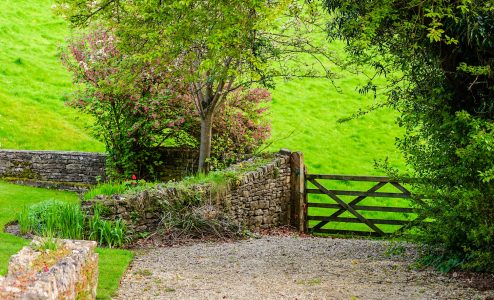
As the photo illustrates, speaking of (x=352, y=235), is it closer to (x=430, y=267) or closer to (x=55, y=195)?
(x=430, y=267)

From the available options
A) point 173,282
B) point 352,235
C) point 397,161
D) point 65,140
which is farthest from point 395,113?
point 173,282

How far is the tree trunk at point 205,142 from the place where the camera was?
16312 mm

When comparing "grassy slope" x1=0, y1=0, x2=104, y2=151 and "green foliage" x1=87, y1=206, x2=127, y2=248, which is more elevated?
"grassy slope" x1=0, y1=0, x2=104, y2=151

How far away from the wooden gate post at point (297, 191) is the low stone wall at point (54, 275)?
8.83m

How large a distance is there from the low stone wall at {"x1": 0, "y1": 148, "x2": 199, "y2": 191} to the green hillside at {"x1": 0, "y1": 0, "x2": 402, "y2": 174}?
1.74 m

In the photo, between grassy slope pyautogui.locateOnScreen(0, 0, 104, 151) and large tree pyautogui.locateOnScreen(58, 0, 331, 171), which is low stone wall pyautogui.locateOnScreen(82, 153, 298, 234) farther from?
grassy slope pyautogui.locateOnScreen(0, 0, 104, 151)

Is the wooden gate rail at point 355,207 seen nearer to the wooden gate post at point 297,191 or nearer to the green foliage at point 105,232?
the wooden gate post at point 297,191

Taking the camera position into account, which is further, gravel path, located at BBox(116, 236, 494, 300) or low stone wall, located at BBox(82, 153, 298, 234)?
low stone wall, located at BBox(82, 153, 298, 234)

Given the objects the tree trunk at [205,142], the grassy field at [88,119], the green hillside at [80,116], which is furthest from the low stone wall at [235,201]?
the green hillside at [80,116]

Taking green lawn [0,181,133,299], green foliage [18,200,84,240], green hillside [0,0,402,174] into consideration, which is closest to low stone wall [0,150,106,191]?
green lawn [0,181,133,299]

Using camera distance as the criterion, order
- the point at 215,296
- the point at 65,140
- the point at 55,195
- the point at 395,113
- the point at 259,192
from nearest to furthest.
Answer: the point at 215,296 → the point at 259,192 → the point at 55,195 → the point at 65,140 → the point at 395,113

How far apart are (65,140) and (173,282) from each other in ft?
42.1

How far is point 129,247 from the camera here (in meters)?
11.5

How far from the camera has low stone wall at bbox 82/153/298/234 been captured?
12.0 metres
